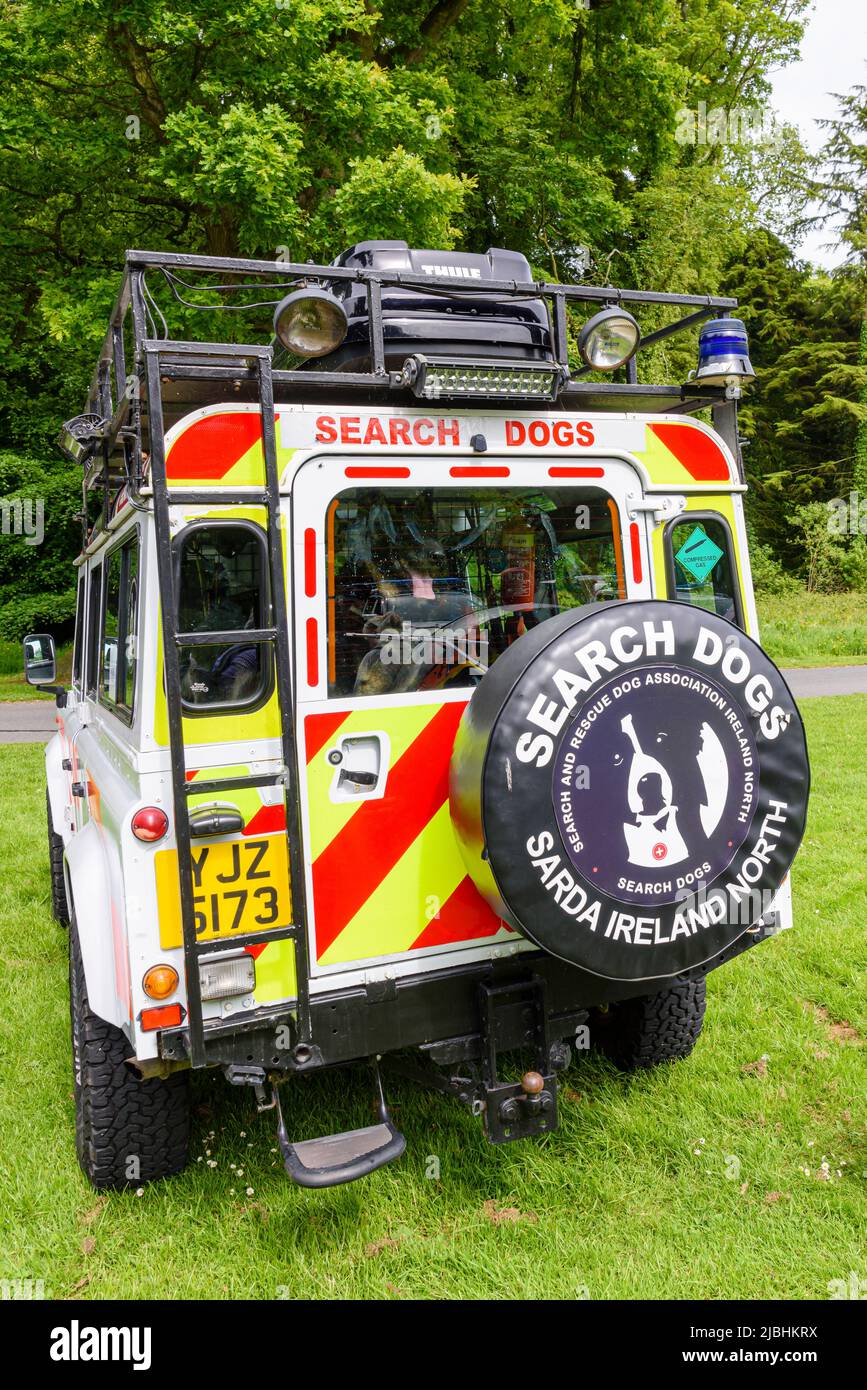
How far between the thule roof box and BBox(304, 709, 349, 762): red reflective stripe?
1227 mm

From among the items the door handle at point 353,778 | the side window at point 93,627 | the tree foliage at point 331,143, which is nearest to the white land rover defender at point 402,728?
the door handle at point 353,778

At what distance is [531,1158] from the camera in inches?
129

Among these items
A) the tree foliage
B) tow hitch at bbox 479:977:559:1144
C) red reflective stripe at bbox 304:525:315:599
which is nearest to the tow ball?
tow hitch at bbox 479:977:559:1144

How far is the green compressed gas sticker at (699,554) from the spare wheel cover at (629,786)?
700mm

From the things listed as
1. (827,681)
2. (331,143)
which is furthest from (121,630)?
(827,681)

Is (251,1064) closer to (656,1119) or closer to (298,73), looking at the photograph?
(656,1119)

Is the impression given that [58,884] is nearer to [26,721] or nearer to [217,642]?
[217,642]

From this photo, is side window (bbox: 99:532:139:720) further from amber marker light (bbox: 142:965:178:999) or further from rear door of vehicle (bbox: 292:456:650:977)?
amber marker light (bbox: 142:965:178:999)

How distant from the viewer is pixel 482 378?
2.92 m

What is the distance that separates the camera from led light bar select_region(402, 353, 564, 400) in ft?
9.34

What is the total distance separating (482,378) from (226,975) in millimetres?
1866

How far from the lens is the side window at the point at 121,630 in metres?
3.14
